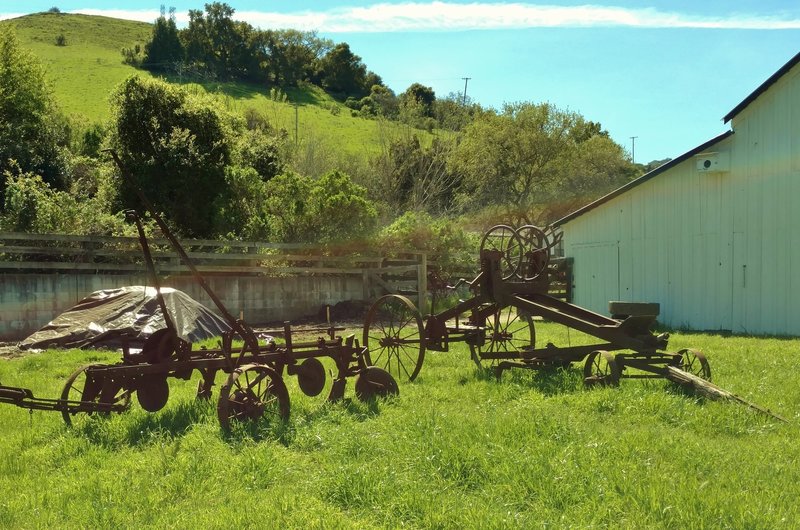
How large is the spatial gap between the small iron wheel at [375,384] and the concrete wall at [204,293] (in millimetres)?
5337

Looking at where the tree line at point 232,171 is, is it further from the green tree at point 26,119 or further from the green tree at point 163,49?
the green tree at point 163,49

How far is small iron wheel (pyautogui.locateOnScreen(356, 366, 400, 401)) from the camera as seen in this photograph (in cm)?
767

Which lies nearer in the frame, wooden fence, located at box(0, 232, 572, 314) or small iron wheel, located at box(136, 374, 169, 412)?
small iron wheel, located at box(136, 374, 169, 412)

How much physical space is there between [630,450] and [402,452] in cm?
184

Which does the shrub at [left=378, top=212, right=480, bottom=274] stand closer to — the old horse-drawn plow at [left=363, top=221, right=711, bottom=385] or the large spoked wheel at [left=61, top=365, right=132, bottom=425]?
the old horse-drawn plow at [left=363, top=221, right=711, bottom=385]

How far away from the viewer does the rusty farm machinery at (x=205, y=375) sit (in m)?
6.53

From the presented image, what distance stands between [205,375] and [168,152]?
1584 centimetres

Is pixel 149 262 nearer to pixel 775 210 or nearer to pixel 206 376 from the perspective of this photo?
pixel 206 376

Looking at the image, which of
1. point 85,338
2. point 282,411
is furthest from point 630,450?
point 85,338

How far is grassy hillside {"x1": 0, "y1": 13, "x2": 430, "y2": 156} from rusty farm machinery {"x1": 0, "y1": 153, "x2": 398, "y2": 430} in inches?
1255

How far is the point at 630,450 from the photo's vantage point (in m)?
5.22

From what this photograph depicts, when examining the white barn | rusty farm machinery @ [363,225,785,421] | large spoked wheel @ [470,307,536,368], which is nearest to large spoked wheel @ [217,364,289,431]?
rusty farm machinery @ [363,225,785,421]

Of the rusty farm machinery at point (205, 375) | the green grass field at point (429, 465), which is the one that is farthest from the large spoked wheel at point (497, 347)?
the rusty farm machinery at point (205, 375)

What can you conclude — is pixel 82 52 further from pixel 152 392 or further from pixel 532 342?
pixel 152 392
